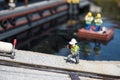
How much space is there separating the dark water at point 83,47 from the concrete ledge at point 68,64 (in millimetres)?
5589

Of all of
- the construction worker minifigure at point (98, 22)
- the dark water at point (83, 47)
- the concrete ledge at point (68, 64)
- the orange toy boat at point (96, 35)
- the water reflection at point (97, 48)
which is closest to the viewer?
the concrete ledge at point (68, 64)

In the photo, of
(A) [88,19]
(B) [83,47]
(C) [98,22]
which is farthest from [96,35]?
(B) [83,47]

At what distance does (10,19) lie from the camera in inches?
1183

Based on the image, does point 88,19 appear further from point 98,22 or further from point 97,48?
point 97,48

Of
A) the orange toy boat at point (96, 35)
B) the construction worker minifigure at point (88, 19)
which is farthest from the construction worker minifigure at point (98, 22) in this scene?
the construction worker minifigure at point (88, 19)

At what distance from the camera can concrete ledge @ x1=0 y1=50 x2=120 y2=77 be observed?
18391mm

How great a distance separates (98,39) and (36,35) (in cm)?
721

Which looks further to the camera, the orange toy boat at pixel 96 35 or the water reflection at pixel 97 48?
the orange toy boat at pixel 96 35

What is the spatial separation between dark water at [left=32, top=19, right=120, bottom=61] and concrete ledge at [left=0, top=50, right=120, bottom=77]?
5.59 metres

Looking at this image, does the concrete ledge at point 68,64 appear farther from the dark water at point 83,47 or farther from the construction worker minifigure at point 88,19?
the construction worker minifigure at point 88,19

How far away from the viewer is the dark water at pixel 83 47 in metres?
26.2

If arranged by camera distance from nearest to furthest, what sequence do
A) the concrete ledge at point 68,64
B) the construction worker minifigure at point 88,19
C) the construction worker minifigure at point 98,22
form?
the concrete ledge at point 68,64, the construction worker minifigure at point 98,22, the construction worker minifigure at point 88,19

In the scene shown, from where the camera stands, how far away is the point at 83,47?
93.6 feet

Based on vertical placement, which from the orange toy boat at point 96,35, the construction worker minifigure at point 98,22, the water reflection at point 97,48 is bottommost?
the water reflection at point 97,48
